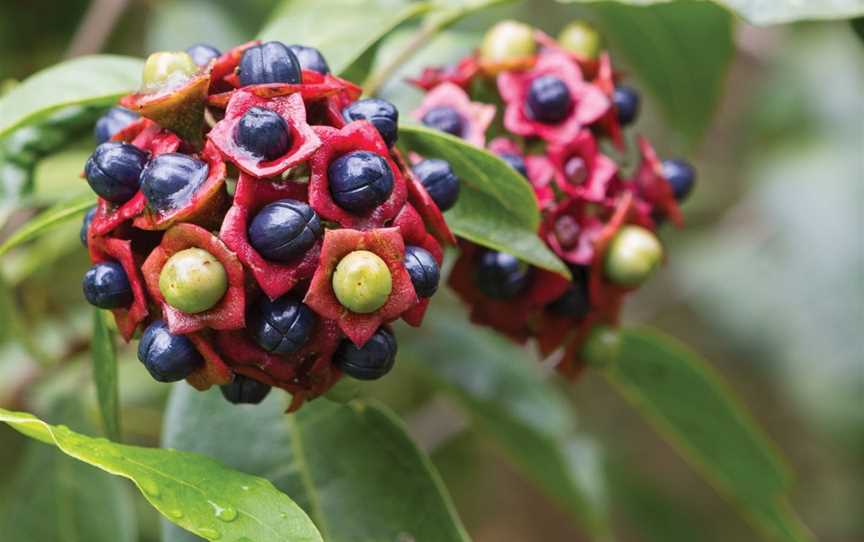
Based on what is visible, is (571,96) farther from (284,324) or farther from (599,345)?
(284,324)

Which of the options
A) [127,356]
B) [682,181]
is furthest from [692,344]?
[682,181]

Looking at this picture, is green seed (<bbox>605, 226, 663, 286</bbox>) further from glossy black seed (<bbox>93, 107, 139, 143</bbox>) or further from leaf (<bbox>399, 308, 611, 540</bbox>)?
leaf (<bbox>399, 308, 611, 540</bbox>)

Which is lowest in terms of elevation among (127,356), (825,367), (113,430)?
(825,367)

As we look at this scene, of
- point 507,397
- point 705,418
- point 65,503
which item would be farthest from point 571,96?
point 65,503

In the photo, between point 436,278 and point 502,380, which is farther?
point 502,380

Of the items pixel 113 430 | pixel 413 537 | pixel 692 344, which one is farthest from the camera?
pixel 692 344

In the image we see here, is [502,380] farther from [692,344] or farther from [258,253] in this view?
[692,344]

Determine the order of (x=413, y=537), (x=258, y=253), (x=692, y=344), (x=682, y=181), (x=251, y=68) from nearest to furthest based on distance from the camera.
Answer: (x=258, y=253), (x=251, y=68), (x=413, y=537), (x=682, y=181), (x=692, y=344)
